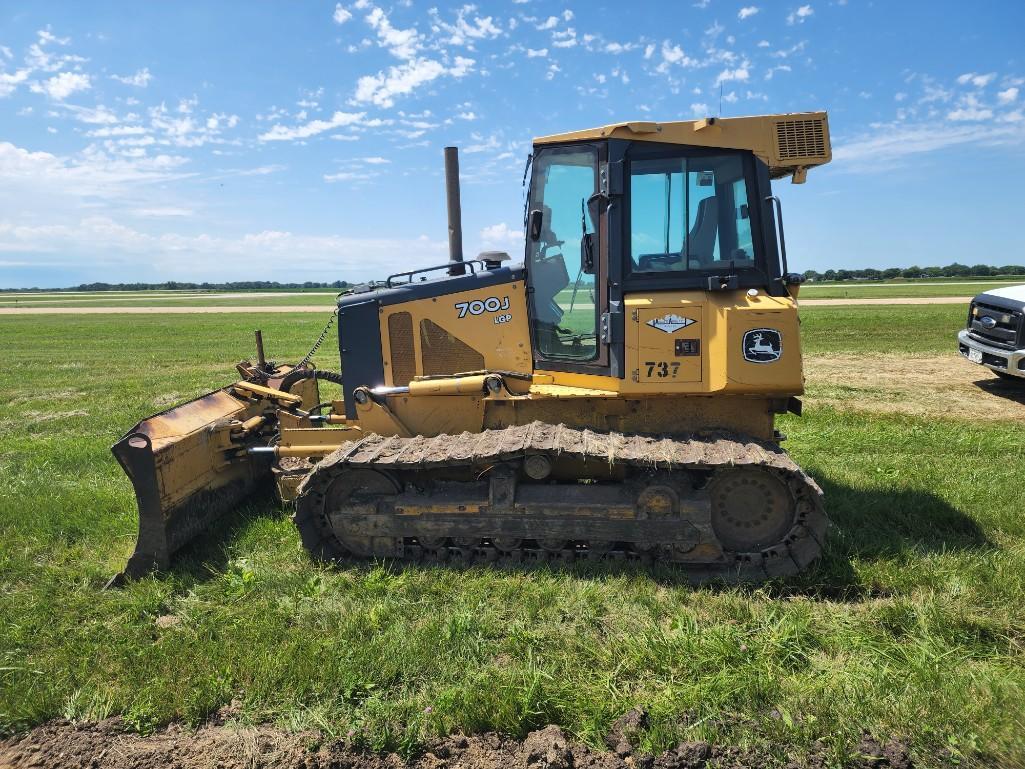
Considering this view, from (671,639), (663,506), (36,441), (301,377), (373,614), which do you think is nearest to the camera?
(671,639)

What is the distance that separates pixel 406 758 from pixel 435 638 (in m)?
0.87

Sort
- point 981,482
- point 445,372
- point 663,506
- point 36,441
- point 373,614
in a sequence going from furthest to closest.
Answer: point 36,441, point 981,482, point 445,372, point 663,506, point 373,614

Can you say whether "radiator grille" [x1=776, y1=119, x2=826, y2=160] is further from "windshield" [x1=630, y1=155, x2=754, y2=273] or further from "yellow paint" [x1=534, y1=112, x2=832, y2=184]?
"windshield" [x1=630, y1=155, x2=754, y2=273]

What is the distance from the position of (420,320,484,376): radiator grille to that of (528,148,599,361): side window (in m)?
0.64

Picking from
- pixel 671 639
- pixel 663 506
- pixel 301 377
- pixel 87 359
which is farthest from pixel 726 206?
pixel 87 359

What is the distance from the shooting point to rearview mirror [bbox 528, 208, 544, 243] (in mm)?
4941

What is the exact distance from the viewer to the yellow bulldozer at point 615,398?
459cm

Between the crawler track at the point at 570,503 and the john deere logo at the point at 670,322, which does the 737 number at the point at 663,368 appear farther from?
the crawler track at the point at 570,503

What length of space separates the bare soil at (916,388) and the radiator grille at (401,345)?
7642mm

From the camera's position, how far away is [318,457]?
5711 millimetres

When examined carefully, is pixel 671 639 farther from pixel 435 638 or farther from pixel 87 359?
pixel 87 359

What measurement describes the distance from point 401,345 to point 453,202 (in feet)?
5.58

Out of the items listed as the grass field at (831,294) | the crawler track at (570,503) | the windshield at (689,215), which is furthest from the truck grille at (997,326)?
the grass field at (831,294)

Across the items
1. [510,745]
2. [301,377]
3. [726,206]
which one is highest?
[726,206]
